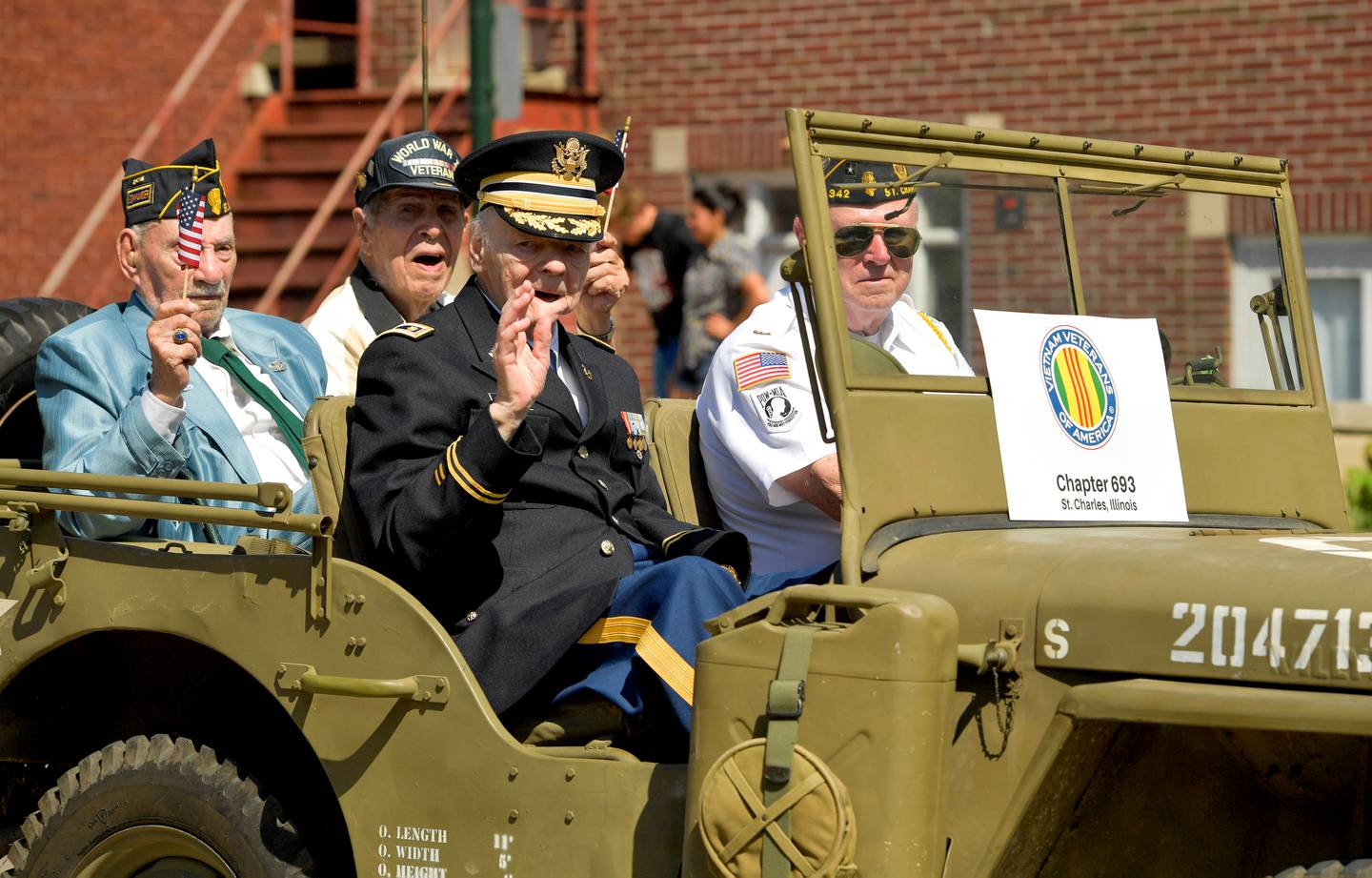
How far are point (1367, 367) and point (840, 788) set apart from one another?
9530 mm

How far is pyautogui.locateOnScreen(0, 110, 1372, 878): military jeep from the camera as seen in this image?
3.04 meters

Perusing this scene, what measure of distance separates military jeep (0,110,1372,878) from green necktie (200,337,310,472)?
59 centimetres

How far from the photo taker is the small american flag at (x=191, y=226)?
15.3 ft

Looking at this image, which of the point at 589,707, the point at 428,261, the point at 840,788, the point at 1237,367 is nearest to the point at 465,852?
the point at 589,707

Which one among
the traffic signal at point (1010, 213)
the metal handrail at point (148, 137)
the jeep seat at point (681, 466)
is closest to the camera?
the traffic signal at point (1010, 213)

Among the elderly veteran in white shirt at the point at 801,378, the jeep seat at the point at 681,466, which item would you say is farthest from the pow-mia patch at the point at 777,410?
the jeep seat at the point at 681,466

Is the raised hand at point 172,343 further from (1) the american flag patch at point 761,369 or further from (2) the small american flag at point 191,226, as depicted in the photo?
(1) the american flag patch at point 761,369

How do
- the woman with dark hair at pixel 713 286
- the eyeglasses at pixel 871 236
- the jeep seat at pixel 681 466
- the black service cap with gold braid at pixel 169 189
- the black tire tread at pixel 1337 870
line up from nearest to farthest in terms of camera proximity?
the black tire tread at pixel 1337 870 < the eyeglasses at pixel 871 236 < the jeep seat at pixel 681 466 < the black service cap with gold braid at pixel 169 189 < the woman with dark hair at pixel 713 286

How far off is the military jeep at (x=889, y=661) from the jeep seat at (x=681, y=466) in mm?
12

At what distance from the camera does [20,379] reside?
4797 mm

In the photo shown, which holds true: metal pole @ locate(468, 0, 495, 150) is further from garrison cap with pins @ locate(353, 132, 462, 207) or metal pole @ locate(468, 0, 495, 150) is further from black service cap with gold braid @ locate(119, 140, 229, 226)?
black service cap with gold braid @ locate(119, 140, 229, 226)

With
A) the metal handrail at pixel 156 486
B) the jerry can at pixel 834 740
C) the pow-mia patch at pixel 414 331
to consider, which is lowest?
the jerry can at pixel 834 740

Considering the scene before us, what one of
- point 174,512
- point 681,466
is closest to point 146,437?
point 174,512

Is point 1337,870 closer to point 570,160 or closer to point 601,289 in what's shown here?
point 570,160
